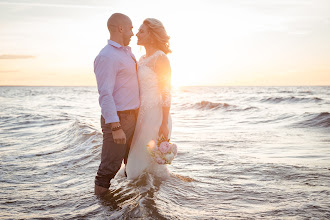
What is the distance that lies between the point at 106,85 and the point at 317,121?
12.2m

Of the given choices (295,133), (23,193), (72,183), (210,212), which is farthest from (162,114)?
(295,133)

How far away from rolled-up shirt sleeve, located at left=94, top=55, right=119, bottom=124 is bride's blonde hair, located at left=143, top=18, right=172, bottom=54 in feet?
2.99

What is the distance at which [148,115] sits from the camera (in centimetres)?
447

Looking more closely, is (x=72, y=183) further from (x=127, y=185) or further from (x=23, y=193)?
(x=127, y=185)

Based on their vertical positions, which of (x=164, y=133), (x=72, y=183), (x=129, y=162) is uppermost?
(x=164, y=133)

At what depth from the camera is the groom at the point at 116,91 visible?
365 centimetres

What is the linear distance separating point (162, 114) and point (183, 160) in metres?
2.67

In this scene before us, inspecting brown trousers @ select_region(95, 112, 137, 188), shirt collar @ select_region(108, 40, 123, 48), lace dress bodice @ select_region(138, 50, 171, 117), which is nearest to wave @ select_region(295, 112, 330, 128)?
lace dress bodice @ select_region(138, 50, 171, 117)

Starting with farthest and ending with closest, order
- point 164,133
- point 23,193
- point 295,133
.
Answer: point 295,133
point 23,193
point 164,133

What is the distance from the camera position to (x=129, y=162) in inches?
183

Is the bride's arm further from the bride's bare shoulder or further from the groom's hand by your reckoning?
the groom's hand

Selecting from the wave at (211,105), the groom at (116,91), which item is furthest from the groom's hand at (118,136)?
the wave at (211,105)

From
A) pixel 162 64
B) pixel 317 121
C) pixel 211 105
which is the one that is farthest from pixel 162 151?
pixel 211 105

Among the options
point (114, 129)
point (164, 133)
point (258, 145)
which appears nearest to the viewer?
point (114, 129)
